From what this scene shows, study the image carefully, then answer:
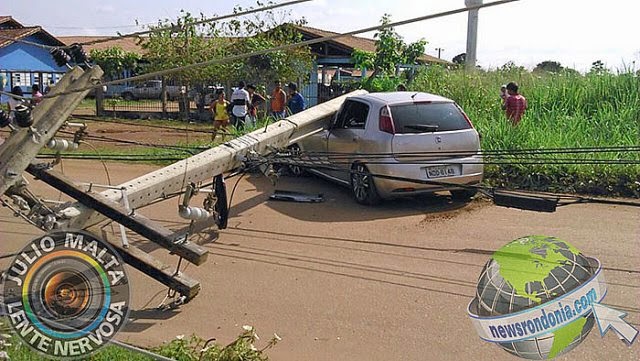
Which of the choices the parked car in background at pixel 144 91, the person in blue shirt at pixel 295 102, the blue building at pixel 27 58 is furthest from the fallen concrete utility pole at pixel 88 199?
the parked car in background at pixel 144 91

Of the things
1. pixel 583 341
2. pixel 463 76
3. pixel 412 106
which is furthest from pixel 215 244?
pixel 463 76

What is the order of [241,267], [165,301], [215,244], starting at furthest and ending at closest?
[215,244] < [241,267] < [165,301]

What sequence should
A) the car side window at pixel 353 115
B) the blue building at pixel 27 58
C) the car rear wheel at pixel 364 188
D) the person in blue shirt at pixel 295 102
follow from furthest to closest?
the blue building at pixel 27 58
the person in blue shirt at pixel 295 102
the car side window at pixel 353 115
the car rear wheel at pixel 364 188

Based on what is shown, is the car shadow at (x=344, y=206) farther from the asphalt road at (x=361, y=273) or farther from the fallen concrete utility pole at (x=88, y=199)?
the fallen concrete utility pole at (x=88, y=199)

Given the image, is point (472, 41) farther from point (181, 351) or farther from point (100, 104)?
point (100, 104)

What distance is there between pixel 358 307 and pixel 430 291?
770mm

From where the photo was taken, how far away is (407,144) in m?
9.18

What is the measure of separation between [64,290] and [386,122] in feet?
17.3

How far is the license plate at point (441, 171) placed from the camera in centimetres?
907


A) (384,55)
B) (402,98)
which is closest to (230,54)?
(384,55)

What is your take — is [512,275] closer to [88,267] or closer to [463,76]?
[88,267]

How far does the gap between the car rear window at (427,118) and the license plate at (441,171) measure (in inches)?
22.8

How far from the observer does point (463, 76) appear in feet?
56.7

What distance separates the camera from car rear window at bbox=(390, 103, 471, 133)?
30.5ft
